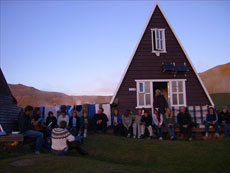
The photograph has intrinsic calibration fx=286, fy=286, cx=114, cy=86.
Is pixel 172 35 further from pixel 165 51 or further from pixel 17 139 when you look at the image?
pixel 17 139

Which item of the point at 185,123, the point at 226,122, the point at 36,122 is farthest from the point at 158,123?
the point at 36,122

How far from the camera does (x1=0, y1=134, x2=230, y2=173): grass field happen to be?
7676mm

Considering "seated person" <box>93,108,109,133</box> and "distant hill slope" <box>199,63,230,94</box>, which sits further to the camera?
"distant hill slope" <box>199,63,230,94</box>

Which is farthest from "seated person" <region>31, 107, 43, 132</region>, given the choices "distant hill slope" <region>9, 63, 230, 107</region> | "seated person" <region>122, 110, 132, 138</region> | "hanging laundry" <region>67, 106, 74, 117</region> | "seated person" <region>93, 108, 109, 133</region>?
"distant hill slope" <region>9, 63, 230, 107</region>

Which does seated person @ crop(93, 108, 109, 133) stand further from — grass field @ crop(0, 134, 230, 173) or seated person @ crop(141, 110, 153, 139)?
seated person @ crop(141, 110, 153, 139)

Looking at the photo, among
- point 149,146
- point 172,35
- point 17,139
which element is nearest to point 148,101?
point 172,35

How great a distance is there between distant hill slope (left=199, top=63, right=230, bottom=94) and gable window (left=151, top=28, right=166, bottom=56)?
6436cm

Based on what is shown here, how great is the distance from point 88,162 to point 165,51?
10.2 metres

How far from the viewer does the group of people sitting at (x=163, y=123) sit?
42.5 ft

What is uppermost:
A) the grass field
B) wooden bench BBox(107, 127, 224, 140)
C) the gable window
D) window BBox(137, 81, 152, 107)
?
the gable window

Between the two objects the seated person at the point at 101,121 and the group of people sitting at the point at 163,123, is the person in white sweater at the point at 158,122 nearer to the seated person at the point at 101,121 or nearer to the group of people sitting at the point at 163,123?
the group of people sitting at the point at 163,123

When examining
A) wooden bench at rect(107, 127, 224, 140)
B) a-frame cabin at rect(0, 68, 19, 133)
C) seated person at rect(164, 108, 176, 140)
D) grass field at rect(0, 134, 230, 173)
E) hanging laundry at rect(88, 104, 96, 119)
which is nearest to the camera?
grass field at rect(0, 134, 230, 173)

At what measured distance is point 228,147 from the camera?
36.0ft

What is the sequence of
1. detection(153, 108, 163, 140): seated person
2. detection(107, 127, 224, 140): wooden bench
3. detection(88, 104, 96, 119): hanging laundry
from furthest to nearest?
1. detection(88, 104, 96, 119): hanging laundry
2. detection(107, 127, 224, 140): wooden bench
3. detection(153, 108, 163, 140): seated person
